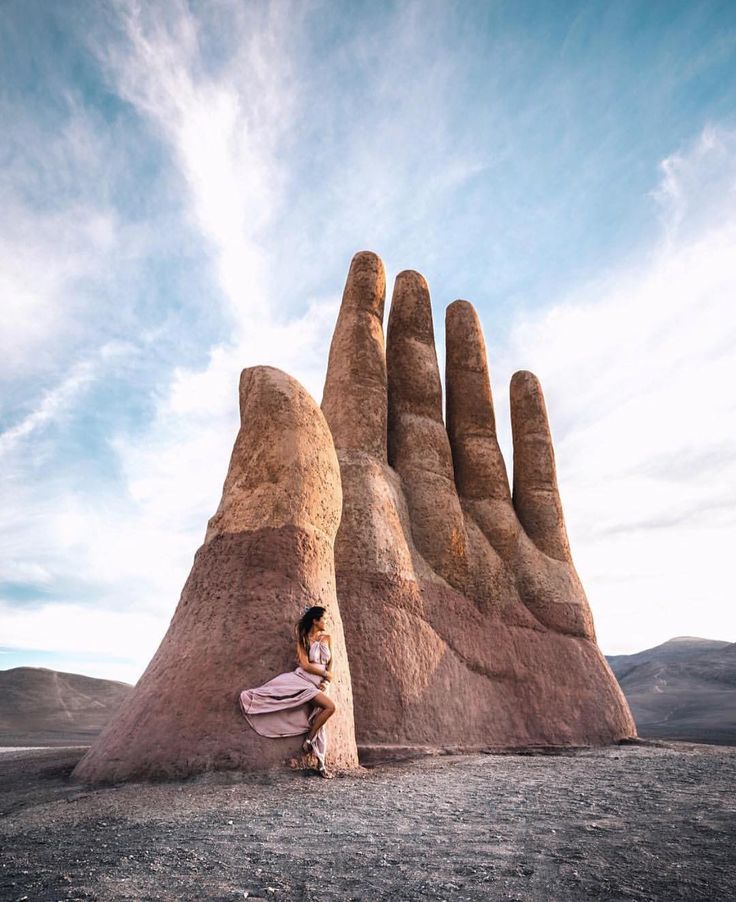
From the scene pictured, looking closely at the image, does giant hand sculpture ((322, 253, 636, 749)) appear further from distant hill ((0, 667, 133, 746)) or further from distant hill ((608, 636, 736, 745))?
distant hill ((0, 667, 133, 746))

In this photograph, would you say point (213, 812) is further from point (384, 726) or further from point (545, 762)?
point (545, 762)

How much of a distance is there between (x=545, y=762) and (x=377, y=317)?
25.2 ft

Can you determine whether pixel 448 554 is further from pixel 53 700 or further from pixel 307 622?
pixel 53 700

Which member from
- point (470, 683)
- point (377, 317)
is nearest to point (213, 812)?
point (470, 683)

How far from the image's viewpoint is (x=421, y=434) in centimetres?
1144

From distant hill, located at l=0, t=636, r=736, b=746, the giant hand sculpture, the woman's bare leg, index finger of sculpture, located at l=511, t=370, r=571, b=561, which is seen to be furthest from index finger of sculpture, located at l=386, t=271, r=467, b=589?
distant hill, located at l=0, t=636, r=736, b=746

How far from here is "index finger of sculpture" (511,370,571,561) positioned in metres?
12.1

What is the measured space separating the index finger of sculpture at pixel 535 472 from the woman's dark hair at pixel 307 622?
6.87m

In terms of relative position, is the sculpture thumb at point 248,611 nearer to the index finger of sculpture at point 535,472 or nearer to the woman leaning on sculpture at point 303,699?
the woman leaning on sculpture at point 303,699

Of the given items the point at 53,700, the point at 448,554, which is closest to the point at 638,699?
the point at 53,700

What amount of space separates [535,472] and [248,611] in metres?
7.89

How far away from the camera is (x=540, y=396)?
13.5 metres

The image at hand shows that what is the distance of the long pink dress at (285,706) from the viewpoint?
568 centimetres

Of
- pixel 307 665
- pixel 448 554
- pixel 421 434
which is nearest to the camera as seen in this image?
pixel 307 665
